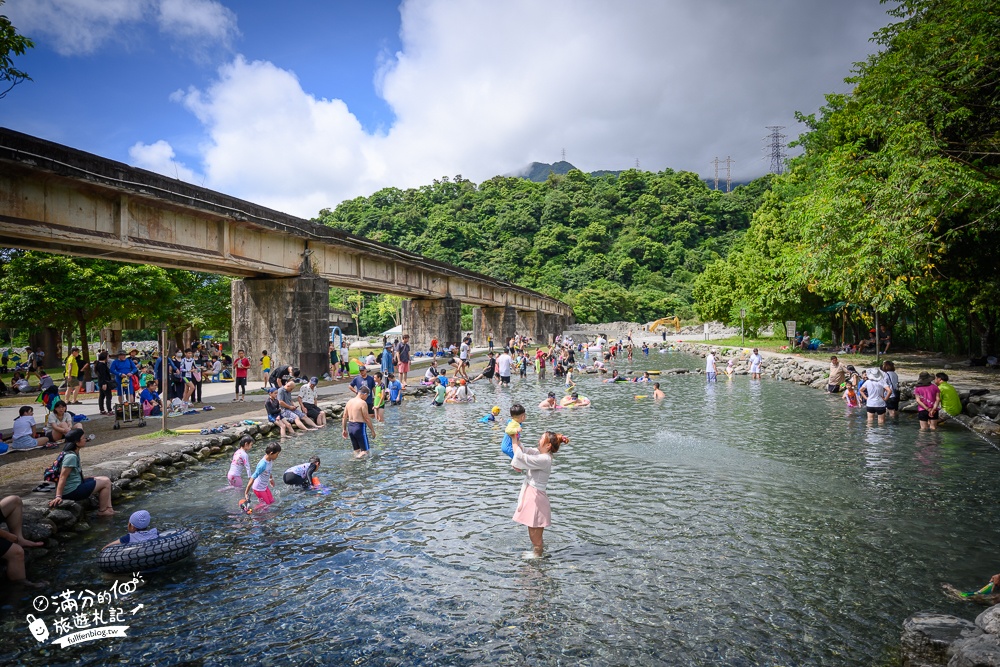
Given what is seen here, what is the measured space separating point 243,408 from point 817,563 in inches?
667

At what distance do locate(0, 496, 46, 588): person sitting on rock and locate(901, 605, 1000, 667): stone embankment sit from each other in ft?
30.6

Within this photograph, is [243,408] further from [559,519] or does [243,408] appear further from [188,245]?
[559,519]

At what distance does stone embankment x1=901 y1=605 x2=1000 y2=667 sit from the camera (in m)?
4.35

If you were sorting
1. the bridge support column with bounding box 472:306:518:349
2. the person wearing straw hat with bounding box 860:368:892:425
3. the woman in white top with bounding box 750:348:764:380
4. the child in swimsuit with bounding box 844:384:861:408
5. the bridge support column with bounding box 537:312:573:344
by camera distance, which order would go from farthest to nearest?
the bridge support column with bounding box 537:312:573:344 → the bridge support column with bounding box 472:306:518:349 → the woman in white top with bounding box 750:348:764:380 → the child in swimsuit with bounding box 844:384:861:408 → the person wearing straw hat with bounding box 860:368:892:425

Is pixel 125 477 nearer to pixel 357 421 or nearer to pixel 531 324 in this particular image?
pixel 357 421

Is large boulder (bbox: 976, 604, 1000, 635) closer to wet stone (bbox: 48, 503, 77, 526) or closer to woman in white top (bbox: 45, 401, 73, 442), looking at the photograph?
wet stone (bbox: 48, 503, 77, 526)

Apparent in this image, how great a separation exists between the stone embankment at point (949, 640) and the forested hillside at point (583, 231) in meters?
89.8

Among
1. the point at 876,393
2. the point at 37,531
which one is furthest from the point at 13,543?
the point at 876,393

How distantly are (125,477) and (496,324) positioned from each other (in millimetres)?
49123

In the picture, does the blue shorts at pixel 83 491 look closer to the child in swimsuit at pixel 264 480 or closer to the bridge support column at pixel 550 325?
the child in swimsuit at pixel 264 480

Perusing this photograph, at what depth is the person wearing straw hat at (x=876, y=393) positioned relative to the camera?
1691cm

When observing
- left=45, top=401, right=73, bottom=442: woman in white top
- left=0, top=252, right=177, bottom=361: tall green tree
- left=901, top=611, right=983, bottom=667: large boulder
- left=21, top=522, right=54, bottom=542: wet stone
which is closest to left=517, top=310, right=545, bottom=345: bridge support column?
left=0, top=252, right=177, bottom=361: tall green tree

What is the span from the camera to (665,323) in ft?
300

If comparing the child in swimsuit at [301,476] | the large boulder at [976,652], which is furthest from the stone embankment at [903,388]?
the child in swimsuit at [301,476]
